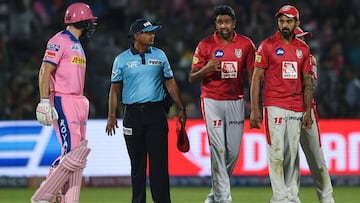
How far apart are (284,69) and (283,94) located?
0.31 metres

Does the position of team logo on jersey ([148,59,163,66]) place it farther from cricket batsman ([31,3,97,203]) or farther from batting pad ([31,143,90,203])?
batting pad ([31,143,90,203])

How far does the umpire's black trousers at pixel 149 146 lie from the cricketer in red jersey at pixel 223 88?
866 mm

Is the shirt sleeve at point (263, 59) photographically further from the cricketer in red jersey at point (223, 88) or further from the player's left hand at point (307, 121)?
the player's left hand at point (307, 121)

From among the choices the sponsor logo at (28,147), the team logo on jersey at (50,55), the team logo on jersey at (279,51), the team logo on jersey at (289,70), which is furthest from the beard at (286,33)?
the sponsor logo at (28,147)

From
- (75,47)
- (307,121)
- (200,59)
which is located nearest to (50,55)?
(75,47)

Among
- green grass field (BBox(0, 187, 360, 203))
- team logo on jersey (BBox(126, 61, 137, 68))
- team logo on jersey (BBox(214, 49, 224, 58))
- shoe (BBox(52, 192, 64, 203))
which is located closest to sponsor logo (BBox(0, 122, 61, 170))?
green grass field (BBox(0, 187, 360, 203))

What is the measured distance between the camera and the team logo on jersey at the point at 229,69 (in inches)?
547

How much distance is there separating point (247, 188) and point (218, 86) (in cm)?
561

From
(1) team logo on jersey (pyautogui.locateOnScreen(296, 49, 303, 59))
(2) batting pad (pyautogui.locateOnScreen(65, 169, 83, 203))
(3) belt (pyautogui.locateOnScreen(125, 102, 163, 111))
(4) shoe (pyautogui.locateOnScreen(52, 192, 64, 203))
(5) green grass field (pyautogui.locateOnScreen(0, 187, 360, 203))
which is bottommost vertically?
(5) green grass field (pyautogui.locateOnScreen(0, 187, 360, 203))

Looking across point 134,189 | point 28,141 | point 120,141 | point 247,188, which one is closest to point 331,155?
point 247,188

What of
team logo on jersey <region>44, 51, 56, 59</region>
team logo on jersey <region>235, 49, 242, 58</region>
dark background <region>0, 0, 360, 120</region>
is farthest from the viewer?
dark background <region>0, 0, 360, 120</region>

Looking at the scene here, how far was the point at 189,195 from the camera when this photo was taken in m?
17.6

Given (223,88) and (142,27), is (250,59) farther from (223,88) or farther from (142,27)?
(142,27)

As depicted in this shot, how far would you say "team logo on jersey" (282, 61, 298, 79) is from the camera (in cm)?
1334
